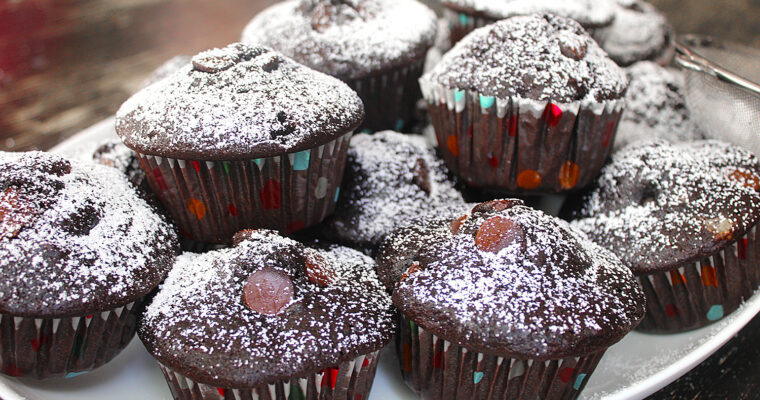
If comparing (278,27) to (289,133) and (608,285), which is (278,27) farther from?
(608,285)

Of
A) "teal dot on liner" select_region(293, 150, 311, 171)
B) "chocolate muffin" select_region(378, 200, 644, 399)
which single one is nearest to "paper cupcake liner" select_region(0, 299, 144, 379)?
"teal dot on liner" select_region(293, 150, 311, 171)

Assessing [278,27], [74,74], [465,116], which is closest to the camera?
[465,116]

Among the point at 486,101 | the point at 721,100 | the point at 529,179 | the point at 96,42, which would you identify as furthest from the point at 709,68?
the point at 96,42

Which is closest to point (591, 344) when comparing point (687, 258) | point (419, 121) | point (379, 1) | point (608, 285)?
point (608, 285)

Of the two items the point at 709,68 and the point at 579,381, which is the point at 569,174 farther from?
the point at 709,68

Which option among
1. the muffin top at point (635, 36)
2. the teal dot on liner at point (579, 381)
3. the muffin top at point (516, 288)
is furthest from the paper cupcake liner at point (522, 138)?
Result: the muffin top at point (635, 36)

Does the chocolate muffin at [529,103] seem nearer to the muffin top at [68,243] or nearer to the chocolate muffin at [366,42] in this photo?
the chocolate muffin at [366,42]
